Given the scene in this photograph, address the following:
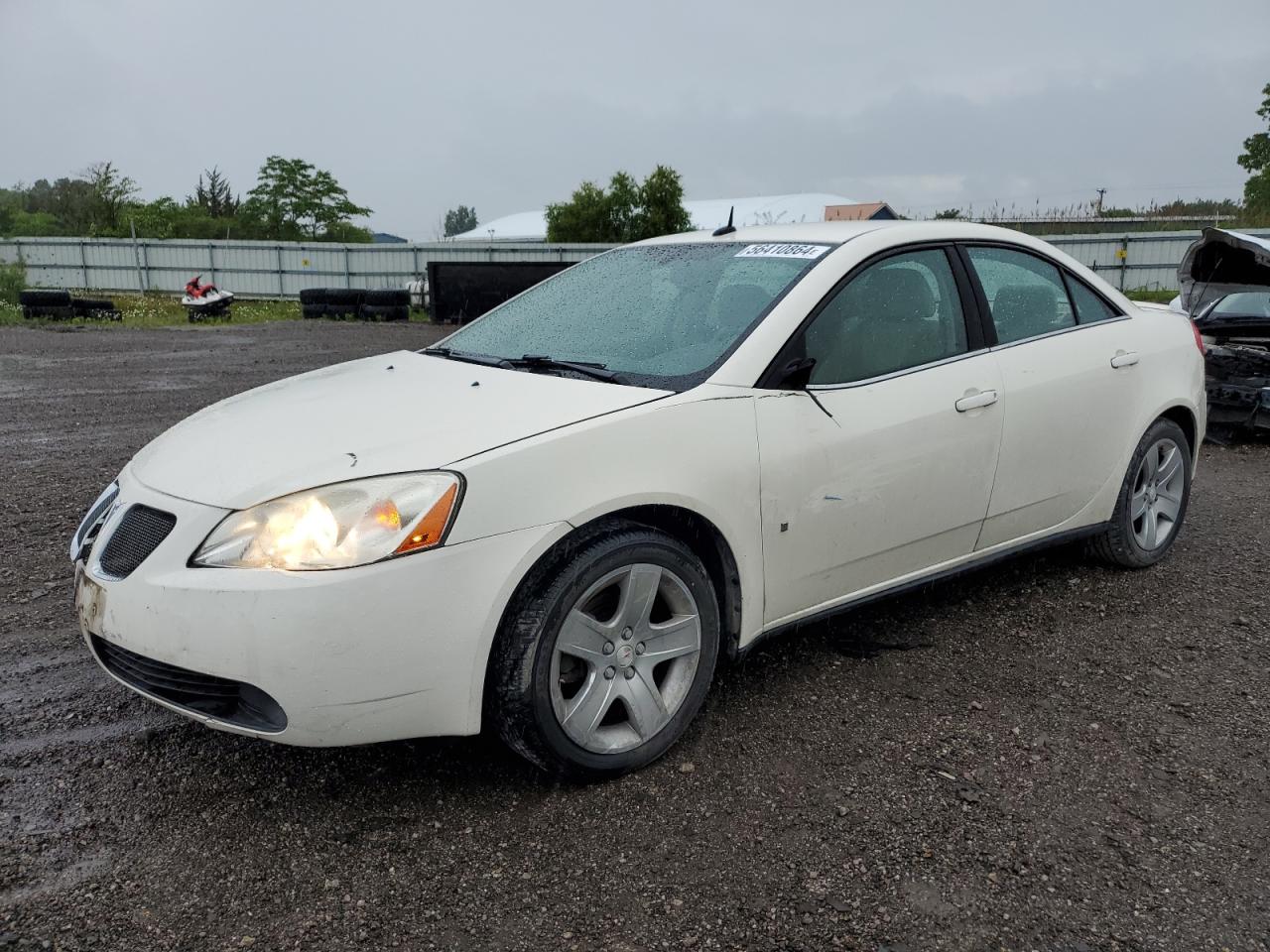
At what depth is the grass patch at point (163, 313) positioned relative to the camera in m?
21.3

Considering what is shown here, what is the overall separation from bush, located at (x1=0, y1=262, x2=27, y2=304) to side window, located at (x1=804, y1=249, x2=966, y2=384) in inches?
1065

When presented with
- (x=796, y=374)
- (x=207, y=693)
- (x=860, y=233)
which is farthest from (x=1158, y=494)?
(x=207, y=693)

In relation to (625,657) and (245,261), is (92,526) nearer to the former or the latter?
(625,657)

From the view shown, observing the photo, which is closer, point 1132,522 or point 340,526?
point 340,526

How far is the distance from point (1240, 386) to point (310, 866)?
8.33m

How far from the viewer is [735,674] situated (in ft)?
11.9

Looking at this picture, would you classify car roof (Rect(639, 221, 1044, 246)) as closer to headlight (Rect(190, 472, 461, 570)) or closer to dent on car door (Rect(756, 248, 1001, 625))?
dent on car door (Rect(756, 248, 1001, 625))

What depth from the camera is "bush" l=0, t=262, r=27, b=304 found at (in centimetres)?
2548

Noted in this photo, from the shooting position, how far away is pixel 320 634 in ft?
7.70

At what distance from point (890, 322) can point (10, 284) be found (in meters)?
29.4

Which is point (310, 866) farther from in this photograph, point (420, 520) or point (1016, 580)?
point (1016, 580)

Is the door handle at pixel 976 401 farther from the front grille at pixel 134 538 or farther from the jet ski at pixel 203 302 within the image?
the jet ski at pixel 203 302

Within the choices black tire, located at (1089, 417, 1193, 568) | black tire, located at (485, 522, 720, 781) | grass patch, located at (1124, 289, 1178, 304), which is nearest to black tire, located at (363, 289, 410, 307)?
grass patch, located at (1124, 289, 1178, 304)

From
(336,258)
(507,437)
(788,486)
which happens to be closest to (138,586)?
(507,437)
